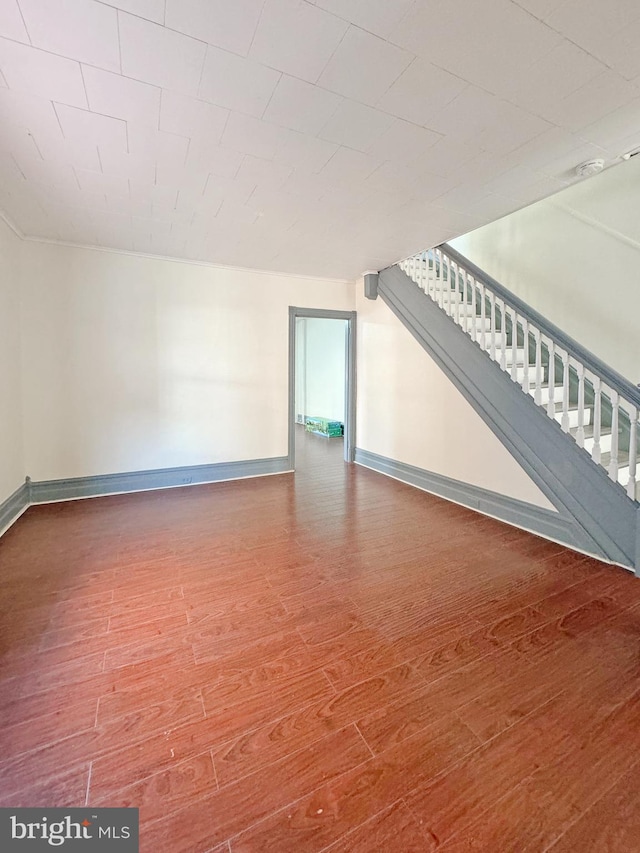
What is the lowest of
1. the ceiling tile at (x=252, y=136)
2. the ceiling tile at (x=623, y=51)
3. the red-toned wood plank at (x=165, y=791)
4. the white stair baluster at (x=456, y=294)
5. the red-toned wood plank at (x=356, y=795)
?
the red-toned wood plank at (x=356, y=795)

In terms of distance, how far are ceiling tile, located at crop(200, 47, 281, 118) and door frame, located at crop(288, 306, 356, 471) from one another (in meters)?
2.95

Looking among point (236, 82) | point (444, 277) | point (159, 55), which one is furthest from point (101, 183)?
point (444, 277)

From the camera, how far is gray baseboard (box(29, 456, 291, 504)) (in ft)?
11.8

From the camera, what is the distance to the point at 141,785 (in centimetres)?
108

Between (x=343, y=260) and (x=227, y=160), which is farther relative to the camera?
(x=343, y=260)

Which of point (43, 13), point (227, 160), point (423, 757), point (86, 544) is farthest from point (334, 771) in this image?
point (227, 160)

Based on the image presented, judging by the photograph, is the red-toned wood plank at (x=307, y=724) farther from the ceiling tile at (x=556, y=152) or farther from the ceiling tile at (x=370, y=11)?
the ceiling tile at (x=556, y=152)

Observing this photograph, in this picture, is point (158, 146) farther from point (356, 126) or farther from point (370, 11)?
point (370, 11)

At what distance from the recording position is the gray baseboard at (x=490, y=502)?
274 centimetres

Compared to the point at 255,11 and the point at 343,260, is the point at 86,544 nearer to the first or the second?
the point at 255,11

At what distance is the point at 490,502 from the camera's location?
327 cm

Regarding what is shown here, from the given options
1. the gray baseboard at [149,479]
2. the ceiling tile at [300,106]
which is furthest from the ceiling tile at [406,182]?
the gray baseboard at [149,479]

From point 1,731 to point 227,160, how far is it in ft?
9.38

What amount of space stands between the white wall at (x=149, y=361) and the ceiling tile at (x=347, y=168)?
2251 mm
